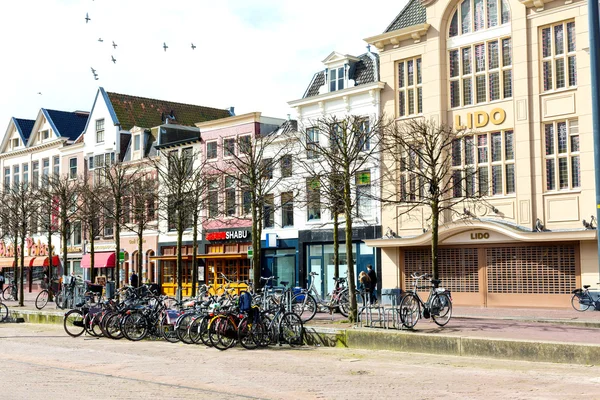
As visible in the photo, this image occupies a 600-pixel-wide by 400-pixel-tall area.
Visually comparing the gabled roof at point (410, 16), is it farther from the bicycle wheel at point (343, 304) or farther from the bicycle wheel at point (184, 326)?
the bicycle wheel at point (184, 326)

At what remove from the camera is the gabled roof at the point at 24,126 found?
197 ft

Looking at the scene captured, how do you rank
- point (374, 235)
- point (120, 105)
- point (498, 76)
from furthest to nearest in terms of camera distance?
point (120, 105) → point (374, 235) → point (498, 76)

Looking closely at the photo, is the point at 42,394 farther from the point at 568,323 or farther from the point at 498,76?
the point at 498,76

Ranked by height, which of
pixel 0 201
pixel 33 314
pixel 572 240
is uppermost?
pixel 0 201

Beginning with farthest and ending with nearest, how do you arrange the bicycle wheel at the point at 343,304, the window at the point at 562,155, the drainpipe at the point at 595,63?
1. the window at the point at 562,155
2. the bicycle wheel at the point at 343,304
3. the drainpipe at the point at 595,63

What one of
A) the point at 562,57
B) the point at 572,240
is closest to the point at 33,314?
the point at 572,240

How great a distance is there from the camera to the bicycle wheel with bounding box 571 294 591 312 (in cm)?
2691

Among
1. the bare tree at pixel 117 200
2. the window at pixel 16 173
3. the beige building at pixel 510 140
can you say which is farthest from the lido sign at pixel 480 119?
the window at pixel 16 173

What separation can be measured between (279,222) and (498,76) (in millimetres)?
13683

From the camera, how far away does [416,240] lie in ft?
104

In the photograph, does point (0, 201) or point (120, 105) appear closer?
point (0, 201)

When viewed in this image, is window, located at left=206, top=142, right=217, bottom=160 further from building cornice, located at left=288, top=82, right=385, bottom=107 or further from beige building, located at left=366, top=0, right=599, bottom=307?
beige building, located at left=366, top=0, right=599, bottom=307

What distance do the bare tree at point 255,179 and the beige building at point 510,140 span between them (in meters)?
5.82

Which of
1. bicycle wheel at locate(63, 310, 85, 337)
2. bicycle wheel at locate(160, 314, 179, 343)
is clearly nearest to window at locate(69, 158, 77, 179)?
bicycle wheel at locate(63, 310, 85, 337)
